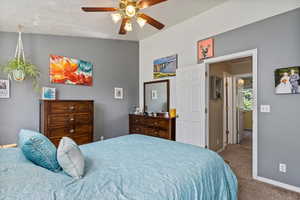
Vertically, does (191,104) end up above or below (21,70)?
below

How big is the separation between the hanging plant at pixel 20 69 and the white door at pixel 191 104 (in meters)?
2.94

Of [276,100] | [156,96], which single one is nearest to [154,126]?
[156,96]

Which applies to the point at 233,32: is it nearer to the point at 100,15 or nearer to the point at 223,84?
the point at 223,84

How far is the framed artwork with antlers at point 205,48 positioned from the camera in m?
3.07

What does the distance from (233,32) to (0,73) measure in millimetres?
4315

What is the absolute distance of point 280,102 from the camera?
7.50ft

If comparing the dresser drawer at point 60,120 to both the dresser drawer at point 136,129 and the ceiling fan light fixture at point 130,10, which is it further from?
the ceiling fan light fixture at point 130,10

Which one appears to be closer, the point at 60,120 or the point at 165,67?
the point at 60,120

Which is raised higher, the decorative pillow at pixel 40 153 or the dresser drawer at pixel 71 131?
the decorative pillow at pixel 40 153

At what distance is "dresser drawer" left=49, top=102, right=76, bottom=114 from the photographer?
2.96 m

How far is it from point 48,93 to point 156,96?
2433mm

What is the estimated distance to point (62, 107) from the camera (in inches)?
121

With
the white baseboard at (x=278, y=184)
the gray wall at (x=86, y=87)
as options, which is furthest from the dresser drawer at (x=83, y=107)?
the white baseboard at (x=278, y=184)

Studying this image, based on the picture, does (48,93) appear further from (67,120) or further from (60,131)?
(60,131)
